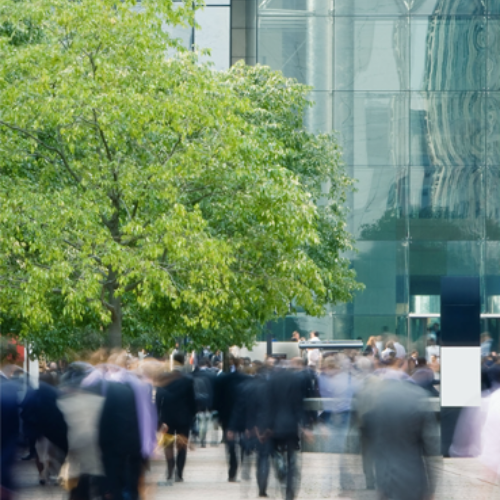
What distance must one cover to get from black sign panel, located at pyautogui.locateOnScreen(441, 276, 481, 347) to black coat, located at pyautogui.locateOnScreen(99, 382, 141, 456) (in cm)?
740

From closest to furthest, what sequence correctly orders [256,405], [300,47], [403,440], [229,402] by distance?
[403,440]
[256,405]
[229,402]
[300,47]

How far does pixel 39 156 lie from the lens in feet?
58.9

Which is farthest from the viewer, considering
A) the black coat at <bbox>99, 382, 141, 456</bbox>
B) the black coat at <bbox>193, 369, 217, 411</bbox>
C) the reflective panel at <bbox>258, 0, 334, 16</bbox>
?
the reflective panel at <bbox>258, 0, 334, 16</bbox>

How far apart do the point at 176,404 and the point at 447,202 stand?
18795mm

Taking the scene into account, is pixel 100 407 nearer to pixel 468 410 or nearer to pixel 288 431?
pixel 288 431

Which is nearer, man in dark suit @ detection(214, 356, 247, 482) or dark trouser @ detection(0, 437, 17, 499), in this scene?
dark trouser @ detection(0, 437, 17, 499)

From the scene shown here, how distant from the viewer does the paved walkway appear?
1373 centimetres

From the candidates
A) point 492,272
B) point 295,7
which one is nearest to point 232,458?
point 492,272

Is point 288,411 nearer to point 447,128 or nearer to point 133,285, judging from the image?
point 133,285

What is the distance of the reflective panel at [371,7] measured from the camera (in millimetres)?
31906

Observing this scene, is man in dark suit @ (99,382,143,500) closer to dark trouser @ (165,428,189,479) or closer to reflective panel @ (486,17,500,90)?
dark trouser @ (165,428,189,479)

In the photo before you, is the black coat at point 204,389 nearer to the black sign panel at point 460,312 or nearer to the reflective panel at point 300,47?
the black sign panel at point 460,312

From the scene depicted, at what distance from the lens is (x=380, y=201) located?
103ft

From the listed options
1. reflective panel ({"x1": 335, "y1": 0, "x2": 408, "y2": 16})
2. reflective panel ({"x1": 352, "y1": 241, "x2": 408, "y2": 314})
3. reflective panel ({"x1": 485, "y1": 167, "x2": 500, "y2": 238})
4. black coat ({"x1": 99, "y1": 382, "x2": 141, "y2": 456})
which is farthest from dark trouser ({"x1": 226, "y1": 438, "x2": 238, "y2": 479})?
reflective panel ({"x1": 335, "y1": 0, "x2": 408, "y2": 16})
